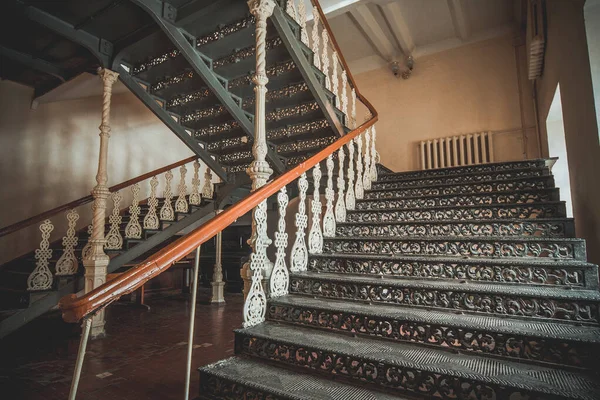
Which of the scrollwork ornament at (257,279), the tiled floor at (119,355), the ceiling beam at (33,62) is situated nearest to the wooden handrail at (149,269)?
the scrollwork ornament at (257,279)

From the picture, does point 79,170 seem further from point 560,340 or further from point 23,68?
point 560,340

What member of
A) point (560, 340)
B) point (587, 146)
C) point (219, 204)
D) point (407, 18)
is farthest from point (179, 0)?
point (407, 18)

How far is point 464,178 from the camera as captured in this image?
3830 mm

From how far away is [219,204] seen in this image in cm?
533

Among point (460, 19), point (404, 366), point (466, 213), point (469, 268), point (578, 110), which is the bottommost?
point (404, 366)

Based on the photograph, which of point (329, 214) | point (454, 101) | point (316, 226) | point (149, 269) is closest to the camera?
point (149, 269)

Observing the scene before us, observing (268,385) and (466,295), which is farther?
(466,295)

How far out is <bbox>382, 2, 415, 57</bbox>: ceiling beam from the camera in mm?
Result: 5945

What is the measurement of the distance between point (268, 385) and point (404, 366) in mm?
650

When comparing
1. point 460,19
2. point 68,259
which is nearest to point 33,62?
point 68,259

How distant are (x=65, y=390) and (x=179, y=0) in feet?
11.6

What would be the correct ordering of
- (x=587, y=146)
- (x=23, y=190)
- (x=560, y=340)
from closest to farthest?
1. (x=560, y=340)
2. (x=587, y=146)
3. (x=23, y=190)

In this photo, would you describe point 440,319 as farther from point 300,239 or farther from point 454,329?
point 300,239

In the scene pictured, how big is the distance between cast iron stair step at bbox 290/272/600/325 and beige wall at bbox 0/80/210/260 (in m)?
4.98
